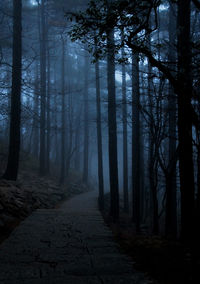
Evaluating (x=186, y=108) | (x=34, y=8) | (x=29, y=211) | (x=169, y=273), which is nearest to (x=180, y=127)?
(x=186, y=108)

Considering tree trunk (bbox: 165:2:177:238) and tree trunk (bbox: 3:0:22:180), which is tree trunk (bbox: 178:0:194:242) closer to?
tree trunk (bbox: 165:2:177:238)

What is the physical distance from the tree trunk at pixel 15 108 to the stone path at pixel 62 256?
15.4 feet

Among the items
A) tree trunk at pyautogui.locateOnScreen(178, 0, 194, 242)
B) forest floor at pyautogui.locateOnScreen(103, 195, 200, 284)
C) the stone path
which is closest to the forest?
tree trunk at pyautogui.locateOnScreen(178, 0, 194, 242)

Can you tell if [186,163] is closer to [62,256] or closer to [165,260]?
[165,260]

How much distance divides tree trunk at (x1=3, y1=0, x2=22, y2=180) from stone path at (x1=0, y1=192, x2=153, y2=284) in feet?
15.4

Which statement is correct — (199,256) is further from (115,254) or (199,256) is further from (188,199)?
(188,199)

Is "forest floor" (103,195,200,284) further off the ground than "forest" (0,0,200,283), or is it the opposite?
"forest" (0,0,200,283)

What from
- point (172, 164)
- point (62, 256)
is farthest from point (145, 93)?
point (62, 256)

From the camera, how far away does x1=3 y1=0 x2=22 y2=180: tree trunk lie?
13.2 meters

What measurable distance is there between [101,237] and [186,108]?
377 centimetres

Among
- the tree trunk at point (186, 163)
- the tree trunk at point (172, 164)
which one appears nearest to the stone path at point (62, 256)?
the tree trunk at point (186, 163)

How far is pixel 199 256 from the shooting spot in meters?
4.79

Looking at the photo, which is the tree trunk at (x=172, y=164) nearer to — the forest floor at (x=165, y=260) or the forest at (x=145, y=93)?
the forest at (x=145, y=93)

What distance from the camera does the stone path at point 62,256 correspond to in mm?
4078
